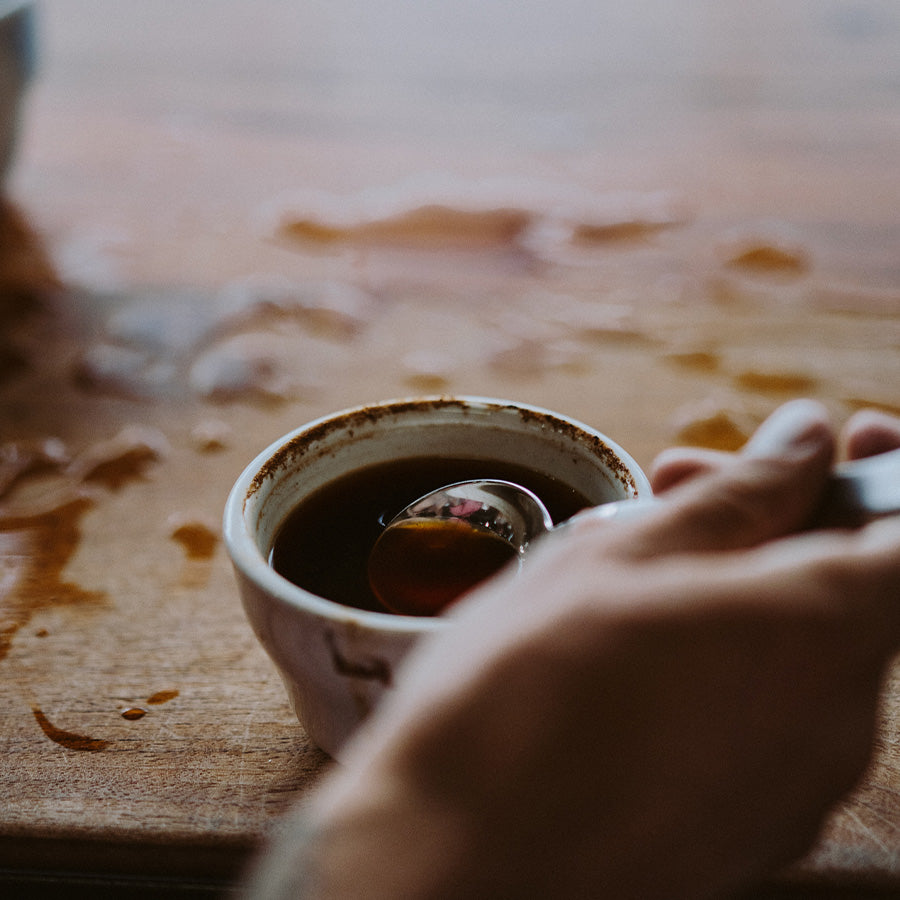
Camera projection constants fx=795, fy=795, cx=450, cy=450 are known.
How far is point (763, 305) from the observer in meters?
0.91

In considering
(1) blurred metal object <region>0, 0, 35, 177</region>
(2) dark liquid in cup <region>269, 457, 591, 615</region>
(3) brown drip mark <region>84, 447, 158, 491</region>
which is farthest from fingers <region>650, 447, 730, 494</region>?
(1) blurred metal object <region>0, 0, 35, 177</region>

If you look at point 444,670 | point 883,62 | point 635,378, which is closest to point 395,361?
point 635,378

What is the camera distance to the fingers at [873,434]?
34cm

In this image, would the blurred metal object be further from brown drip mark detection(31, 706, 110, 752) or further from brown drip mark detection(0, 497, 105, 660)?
brown drip mark detection(31, 706, 110, 752)

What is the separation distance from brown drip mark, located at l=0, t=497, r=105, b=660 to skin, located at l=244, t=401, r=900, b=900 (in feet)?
1.16

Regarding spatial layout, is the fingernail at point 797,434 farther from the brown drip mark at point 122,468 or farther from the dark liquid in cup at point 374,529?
the brown drip mark at point 122,468

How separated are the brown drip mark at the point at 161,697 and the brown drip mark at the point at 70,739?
1.3 inches

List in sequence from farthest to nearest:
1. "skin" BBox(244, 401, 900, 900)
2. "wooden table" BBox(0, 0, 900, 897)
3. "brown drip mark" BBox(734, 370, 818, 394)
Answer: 1. "brown drip mark" BBox(734, 370, 818, 394)
2. "wooden table" BBox(0, 0, 900, 897)
3. "skin" BBox(244, 401, 900, 900)

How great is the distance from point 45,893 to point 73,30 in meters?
2.34

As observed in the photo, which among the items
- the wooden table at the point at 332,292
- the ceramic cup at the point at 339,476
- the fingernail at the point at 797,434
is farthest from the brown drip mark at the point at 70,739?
the fingernail at the point at 797,434

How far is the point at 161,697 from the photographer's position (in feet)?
1.51

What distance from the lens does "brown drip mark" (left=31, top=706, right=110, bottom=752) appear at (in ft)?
1.41

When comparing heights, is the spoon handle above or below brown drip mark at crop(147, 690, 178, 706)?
above

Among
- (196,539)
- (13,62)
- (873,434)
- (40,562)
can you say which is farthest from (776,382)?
(13,62)
